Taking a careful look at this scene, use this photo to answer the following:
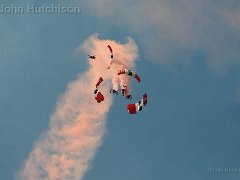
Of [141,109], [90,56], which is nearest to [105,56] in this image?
[90,56]

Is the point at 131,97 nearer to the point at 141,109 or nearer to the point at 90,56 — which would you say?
the point at 141,109

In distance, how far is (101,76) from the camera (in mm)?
160000

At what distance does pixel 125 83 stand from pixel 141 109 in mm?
8392

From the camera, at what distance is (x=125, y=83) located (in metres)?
156

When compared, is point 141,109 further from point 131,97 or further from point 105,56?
point 105,56

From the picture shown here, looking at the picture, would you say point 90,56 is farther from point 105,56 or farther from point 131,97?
point 131,97

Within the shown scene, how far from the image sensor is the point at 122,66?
15312 cm

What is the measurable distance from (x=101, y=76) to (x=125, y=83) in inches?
318

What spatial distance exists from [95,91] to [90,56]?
33.9ft

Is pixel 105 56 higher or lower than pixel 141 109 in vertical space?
higher

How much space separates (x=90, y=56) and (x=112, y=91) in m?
10.7

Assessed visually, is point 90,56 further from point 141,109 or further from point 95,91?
point 141,109

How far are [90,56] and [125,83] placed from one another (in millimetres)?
11746

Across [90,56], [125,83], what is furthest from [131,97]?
[90,56]
